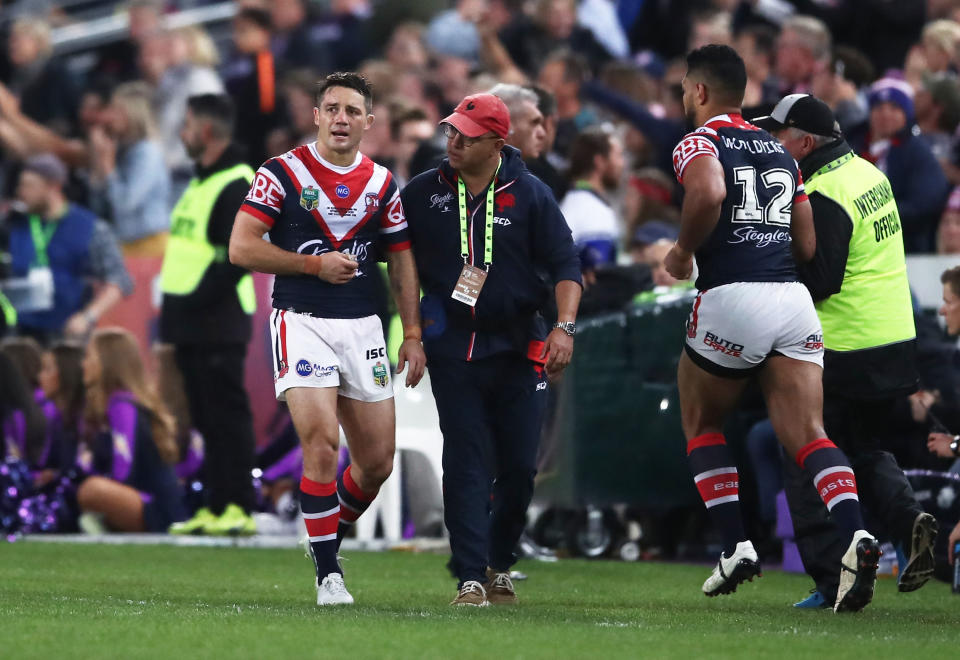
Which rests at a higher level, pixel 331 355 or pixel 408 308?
pixel 408 308

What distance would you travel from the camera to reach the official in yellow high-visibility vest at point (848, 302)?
28.2ft

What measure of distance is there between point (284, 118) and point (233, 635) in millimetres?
11180

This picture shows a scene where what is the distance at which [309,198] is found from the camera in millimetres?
8234

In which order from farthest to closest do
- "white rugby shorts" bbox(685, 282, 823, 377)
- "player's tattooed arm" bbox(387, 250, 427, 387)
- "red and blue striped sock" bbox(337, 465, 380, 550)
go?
"red and blue striped sock" bbox(337, 465, 380, 550)
"player's tattooed arm" bbox(387, 250, 427, 387)
"white rugby shorts" bbox(685, 282, 823, 377)

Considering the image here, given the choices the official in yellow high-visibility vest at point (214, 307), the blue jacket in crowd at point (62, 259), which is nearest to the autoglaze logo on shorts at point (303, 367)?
the official in yellow high-visibility vest at point (214, 307)

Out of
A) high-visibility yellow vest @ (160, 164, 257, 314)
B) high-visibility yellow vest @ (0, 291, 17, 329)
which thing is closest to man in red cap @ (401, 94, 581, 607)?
high-visibility yellow vest @ (160, 164, 257, 314)

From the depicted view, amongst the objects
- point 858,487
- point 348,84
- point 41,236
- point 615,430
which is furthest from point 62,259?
point 858,487

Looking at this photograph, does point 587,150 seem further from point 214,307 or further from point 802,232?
point 802,232

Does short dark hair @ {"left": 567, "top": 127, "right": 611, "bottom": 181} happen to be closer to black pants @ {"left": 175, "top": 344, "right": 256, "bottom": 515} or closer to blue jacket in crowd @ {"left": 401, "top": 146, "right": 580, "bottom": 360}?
black pants @ {"left": 175, "top": 344, "right": 256, "bottom": 515}

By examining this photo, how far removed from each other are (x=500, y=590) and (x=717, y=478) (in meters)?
1.19

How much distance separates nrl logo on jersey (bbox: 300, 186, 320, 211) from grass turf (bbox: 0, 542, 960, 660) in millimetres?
1792

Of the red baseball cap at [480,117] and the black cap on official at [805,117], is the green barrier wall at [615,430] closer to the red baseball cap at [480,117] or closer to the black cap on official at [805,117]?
the black cap on official at [805,117]

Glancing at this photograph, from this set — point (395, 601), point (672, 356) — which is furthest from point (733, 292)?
point (672, 356)

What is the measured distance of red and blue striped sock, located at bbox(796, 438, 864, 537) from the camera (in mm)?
7953
